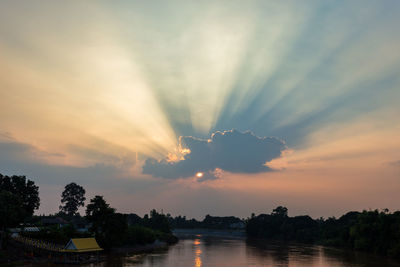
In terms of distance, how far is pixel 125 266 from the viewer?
70188 mm

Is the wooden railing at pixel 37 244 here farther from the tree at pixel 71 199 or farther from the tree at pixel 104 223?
the tree at pixel 71 199

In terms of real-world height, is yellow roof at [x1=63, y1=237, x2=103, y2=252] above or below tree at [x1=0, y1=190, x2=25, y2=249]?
below

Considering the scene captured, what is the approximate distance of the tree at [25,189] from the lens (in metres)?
105

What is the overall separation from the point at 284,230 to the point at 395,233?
93630 mm

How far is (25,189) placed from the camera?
349ft

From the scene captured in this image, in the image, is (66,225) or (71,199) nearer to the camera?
(66,225)

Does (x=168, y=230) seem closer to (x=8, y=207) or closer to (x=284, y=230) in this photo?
(x=284, y=230)

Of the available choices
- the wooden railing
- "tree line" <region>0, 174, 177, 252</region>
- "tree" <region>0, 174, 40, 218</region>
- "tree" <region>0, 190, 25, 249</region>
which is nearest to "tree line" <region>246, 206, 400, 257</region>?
"tree line" <region>0, 174, 177, 252</region>

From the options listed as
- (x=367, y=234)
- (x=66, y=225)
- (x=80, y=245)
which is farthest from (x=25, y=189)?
(x=367, y=234)

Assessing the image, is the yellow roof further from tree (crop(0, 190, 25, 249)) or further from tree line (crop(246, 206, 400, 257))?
tree line (crop(246, 206, 400, 257))

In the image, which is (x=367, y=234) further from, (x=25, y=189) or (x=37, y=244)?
(x=25, y=189)

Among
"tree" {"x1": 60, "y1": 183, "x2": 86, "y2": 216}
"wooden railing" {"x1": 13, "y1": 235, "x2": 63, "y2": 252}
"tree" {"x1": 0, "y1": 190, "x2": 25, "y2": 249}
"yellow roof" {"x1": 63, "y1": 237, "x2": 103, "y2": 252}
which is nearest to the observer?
"tree" {"x1": 0, "y1": 190, "x2": 25, "y2": 249}

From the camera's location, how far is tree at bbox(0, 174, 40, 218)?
105188 mm

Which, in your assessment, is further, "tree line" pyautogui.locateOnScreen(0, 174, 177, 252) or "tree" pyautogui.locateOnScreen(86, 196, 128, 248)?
"tree" pyautogui.locateOnScreen(86, 196, 128, 248)
